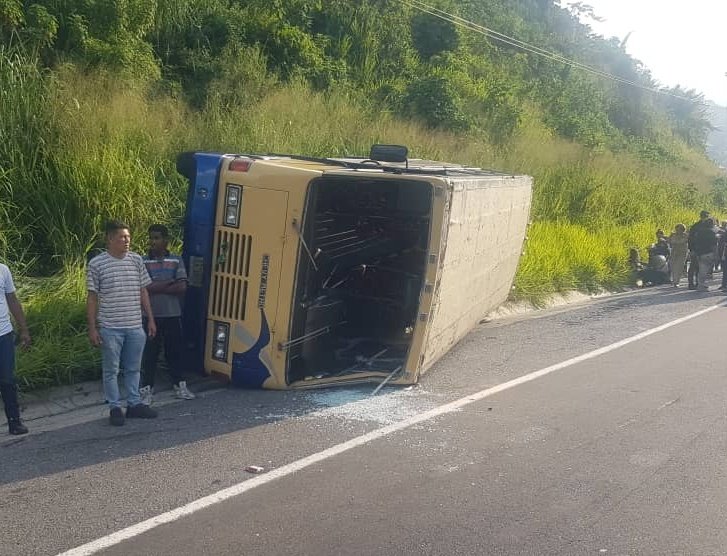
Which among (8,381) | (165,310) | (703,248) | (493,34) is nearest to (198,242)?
(165,310)

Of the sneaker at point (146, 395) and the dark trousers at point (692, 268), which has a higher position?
the dark trousers at point (692, 268)

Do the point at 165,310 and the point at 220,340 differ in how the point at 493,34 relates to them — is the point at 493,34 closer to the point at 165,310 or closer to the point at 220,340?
the point at 220,340

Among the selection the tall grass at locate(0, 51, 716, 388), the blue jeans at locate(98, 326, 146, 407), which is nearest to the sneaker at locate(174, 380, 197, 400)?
the blue jeans at locate(98, 326, 146, 407)

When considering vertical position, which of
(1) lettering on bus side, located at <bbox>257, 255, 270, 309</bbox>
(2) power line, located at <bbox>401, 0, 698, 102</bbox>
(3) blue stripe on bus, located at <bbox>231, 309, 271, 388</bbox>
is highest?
(2) power line, located at <bbox>401, 0, 698, 102</bbox>

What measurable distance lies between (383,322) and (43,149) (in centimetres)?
451

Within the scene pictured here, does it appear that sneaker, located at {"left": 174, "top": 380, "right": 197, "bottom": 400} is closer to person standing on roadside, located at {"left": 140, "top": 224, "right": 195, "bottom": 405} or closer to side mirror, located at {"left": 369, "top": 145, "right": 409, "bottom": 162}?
person standing on roadside, located at {"left": 140, "top": 224, "right": 195, "bottom": 405}

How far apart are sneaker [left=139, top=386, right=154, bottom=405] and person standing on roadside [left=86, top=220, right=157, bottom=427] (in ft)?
1.22

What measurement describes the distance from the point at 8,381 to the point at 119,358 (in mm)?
819

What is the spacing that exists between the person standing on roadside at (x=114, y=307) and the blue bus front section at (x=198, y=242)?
36.5 inches

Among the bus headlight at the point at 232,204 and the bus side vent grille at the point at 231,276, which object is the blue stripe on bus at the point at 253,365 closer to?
the bus side vent grille at the point at 231,276

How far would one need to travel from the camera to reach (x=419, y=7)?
25.4 metres

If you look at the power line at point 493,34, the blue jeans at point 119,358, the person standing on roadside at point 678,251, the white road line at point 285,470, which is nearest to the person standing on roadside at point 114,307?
the blue jeans at point 119,358

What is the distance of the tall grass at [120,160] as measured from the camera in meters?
8.40

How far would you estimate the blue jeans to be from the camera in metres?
6.37
